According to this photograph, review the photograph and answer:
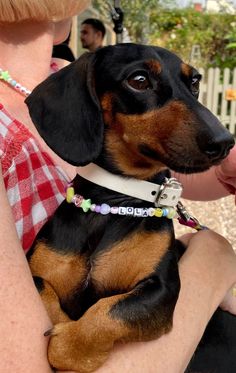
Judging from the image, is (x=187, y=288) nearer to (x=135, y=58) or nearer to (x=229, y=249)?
(x=229, y=249)

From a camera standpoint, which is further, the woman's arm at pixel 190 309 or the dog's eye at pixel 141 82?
the dog's eye at pixel 141 82

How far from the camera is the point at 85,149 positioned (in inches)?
49.3

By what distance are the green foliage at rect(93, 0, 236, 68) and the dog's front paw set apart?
Answer: 29.5ft

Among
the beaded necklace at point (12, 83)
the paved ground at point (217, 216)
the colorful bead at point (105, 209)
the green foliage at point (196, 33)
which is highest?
the beaded necklace at point (12, 83)

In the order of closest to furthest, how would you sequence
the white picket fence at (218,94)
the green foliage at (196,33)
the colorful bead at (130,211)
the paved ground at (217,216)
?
the colorful bead at (130,211) < the paved ground at (217,216) < the white picket fence at (218,94) < the green foliage at (196,33)

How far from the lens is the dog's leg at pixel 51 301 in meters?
1.25

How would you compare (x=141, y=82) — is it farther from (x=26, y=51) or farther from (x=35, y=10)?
(x=26, y=51)

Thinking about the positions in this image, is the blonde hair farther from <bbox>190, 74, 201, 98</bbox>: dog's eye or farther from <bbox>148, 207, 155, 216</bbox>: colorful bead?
<bbox>148, 207, 155, 216</bbox>: colorful bead

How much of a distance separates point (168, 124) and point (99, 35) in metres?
5.95

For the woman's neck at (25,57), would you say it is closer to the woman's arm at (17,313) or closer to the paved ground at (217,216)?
the woman's arm at (17,313)

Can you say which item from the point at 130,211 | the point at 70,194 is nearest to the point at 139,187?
the point at 130,211

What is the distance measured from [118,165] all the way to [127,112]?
131 mm

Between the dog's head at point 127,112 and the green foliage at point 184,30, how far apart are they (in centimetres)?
862

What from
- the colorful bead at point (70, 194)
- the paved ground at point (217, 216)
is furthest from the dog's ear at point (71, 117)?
the paved ground at point (217, 216)
